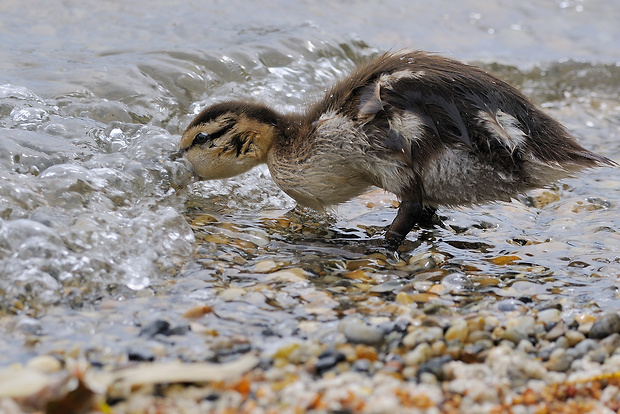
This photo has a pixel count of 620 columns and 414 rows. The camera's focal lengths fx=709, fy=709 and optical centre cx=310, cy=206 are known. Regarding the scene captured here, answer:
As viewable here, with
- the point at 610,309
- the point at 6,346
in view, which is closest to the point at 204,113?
the point at 6,346

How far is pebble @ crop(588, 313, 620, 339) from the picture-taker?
3264 millimetres

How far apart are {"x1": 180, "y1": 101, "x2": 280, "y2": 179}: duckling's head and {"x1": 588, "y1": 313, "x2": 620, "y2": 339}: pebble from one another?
2.66 m

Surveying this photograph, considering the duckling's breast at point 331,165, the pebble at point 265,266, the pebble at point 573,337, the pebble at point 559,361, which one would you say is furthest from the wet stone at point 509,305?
the pebble at point 265,266

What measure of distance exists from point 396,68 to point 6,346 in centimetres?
288

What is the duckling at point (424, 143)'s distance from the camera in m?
4.39

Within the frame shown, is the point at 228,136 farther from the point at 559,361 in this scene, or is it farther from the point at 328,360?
the point at 559,361

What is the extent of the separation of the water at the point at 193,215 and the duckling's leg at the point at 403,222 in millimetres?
142

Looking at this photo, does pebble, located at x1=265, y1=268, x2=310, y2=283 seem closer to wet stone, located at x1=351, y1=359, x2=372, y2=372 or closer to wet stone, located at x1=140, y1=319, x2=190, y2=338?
wet stone, located at x1=140, y1=319, x2=190, y2=338

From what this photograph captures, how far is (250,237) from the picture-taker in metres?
4.75

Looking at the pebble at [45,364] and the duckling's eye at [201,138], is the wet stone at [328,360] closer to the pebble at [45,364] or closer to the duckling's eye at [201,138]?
the pebble at [45,364]

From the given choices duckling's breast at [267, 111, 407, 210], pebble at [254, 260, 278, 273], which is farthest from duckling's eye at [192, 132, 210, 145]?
pebble at [254, 260, 278, 273]

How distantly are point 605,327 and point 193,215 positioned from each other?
2.95 m

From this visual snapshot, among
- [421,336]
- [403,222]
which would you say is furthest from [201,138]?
[421,336]

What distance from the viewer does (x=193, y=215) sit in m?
5.16
